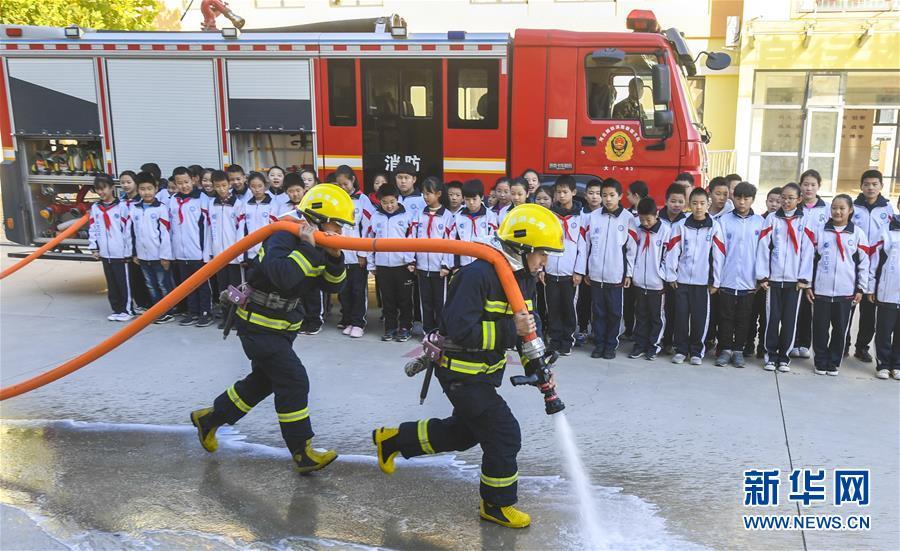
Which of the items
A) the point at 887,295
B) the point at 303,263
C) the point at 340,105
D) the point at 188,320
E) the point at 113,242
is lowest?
the point at 188,320

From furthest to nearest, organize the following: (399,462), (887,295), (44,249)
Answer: (44,249) < (887,295) < (399,462)

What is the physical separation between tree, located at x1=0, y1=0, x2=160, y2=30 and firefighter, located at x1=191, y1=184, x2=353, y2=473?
12675 mm

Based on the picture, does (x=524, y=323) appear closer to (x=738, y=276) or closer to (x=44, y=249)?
(x=738, y=276)

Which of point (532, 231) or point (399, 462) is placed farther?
point (399, 462)

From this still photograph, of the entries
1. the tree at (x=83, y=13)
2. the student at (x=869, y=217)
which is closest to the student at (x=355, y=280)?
the student at (x=869, y=217)

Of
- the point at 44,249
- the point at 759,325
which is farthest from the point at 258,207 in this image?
the point at 759,325

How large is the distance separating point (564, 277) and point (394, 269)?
5.71 feet

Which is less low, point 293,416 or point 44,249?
point 44,249

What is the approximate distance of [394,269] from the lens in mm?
7512

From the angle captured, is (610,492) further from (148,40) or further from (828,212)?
(148,40)

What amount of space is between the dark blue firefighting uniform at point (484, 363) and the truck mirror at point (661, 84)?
177 inches

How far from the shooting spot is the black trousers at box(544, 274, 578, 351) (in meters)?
7.09

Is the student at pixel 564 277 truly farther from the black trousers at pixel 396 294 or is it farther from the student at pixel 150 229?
the student at pixel 150 229

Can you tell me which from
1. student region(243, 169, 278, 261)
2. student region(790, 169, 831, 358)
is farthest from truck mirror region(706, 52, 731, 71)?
student region(243, 169, 278, 261)
